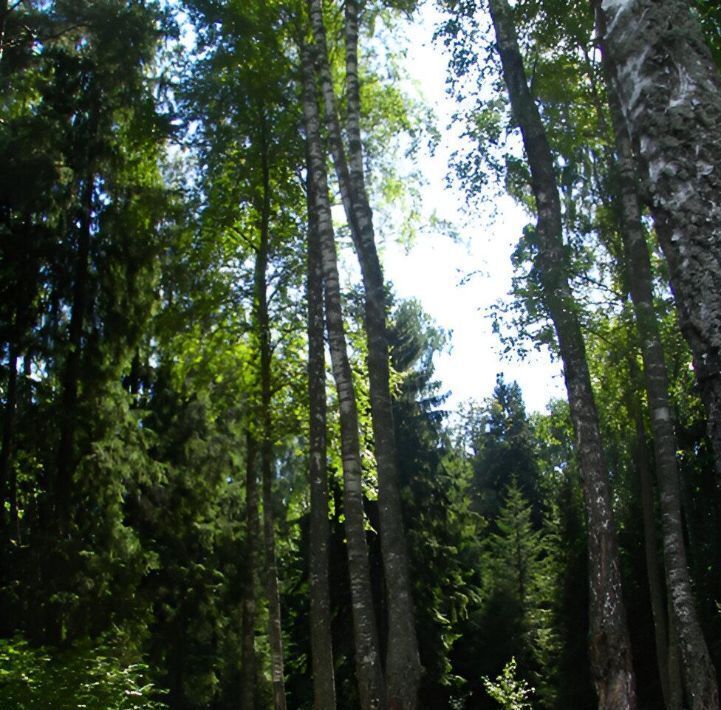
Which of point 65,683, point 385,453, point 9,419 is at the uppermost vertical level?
point 9,419

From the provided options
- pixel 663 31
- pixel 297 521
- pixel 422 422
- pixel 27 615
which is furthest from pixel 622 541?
pixel 663 31

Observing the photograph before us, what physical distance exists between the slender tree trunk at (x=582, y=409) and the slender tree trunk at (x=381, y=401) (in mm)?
2120

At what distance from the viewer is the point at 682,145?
2.68 meters

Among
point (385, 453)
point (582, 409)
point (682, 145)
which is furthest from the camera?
point (385, 453)

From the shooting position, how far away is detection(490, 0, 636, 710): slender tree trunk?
30.5ft

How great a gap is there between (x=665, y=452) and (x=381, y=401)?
4193 millimetres

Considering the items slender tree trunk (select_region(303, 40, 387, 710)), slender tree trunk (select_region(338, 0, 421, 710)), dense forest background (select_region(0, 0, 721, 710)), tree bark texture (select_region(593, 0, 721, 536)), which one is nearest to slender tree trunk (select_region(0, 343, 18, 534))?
dense forest background (select_region(0, 0, 721, 710))

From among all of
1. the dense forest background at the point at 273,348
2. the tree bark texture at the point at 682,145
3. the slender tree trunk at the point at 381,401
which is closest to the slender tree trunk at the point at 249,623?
the dense forest background at the point at 273,348

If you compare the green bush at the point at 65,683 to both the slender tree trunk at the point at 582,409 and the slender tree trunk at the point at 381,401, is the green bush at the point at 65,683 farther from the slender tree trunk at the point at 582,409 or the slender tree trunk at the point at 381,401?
the slender tree trunk at the point at 582,409

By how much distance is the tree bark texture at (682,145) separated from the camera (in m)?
2.50

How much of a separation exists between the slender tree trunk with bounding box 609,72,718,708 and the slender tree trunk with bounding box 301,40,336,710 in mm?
4555

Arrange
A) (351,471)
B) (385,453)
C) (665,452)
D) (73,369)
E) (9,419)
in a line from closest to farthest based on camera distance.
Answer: (385,453) → (351,471) → (665,452) → (9,419) → (73,369)

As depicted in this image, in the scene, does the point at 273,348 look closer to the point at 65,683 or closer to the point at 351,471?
the point at 351,471

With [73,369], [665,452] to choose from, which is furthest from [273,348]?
[665,452]
